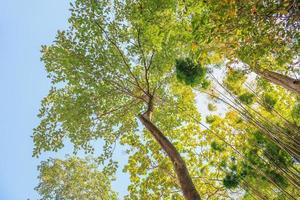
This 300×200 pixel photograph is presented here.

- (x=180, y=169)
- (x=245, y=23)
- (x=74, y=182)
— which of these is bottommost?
(x=245, y=23)

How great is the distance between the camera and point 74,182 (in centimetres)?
1176

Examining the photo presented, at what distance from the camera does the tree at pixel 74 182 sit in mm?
11344

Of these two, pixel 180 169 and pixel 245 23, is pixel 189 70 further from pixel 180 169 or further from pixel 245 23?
pixel 245 23

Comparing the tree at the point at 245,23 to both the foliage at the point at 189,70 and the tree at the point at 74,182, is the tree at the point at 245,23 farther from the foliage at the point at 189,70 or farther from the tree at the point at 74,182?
the tree at the point at 74,182

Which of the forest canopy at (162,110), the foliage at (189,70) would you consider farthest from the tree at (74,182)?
the foliage at (189,70)

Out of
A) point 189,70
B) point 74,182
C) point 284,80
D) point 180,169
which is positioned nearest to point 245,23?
point 189,70

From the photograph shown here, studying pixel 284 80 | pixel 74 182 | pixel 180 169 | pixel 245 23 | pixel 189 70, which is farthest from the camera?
pixel 74 182

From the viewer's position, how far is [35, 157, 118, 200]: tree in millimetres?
11344

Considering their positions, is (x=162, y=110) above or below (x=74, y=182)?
below

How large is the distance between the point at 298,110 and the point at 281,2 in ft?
17.3

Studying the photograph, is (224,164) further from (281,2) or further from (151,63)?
(281,2)

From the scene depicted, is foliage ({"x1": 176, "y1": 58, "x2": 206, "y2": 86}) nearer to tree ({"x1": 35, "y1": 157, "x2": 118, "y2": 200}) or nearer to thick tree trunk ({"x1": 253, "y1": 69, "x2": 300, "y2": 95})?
thick tree trunk ({"x1": 253, "y1": 69, "x2": 300, "y2": 95})

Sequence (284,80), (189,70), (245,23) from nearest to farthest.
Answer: (245,23), (189,70), (284,80)

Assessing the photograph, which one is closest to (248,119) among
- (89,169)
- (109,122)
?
(109,122)
